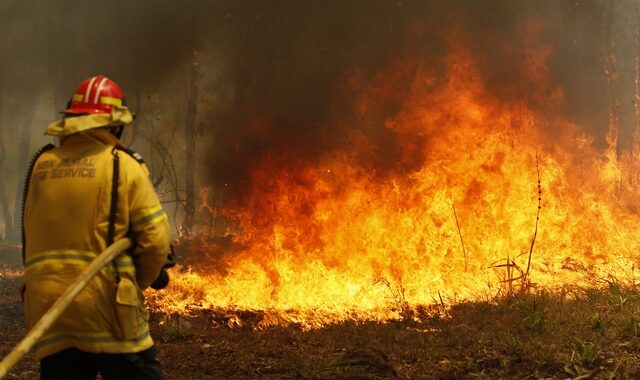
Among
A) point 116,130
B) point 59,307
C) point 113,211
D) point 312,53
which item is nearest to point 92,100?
point 116,130

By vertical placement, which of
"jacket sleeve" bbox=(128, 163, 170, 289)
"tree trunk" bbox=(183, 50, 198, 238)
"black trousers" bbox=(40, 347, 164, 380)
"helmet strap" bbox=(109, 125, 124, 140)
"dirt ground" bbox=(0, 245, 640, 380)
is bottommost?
"dirt ground" bbox=(0, 245, 640, 380)

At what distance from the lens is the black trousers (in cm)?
284

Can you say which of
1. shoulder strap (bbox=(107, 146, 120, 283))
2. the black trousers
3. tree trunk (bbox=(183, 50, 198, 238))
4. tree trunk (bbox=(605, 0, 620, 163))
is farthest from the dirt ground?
tree trunk (bbox=(605, 0, 620, 163))

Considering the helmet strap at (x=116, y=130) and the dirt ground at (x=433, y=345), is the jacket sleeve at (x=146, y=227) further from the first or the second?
the dirt ground at (x=433, y=345)

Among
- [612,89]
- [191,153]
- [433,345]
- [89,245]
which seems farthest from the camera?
[612,89]

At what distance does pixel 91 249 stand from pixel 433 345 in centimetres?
396

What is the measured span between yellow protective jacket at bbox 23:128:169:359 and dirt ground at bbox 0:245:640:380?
8.52 feet

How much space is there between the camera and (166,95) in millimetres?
25531

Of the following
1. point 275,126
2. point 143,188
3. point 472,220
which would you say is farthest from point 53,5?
point 143,188

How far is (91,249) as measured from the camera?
9.25ft

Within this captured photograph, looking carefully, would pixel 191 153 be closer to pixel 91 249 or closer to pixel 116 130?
pixel 116 130

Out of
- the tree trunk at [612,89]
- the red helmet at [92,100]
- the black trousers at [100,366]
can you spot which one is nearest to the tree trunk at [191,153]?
the tree trunk at [612,89]

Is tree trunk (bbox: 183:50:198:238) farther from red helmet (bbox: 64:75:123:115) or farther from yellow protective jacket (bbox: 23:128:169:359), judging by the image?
yellow protective jacket (bbox: 23:128:169:359)

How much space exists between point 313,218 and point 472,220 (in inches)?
97.5
